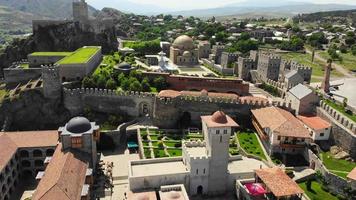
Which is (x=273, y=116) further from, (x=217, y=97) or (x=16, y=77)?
(x=16, y=77)

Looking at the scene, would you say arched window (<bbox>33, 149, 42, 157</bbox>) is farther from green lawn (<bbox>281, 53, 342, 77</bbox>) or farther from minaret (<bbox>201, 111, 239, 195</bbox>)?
green lawn (<bbox>281, 53, 342, 77</bbox>)

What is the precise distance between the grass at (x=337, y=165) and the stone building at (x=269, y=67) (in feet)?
90.8

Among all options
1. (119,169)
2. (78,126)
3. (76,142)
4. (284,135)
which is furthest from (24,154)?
(284,135)

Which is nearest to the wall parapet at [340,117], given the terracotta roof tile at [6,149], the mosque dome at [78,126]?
the mosque dome at [78,126]

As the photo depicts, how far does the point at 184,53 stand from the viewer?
7844cm

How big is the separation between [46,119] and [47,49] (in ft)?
98.5

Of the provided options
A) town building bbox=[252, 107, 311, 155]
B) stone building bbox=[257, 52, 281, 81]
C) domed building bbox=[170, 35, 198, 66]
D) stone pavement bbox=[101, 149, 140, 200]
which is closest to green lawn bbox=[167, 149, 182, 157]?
stone pavement bbox=[101, 149, 140, 200]

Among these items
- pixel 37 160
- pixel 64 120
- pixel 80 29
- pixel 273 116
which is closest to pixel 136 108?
pixel 64 120

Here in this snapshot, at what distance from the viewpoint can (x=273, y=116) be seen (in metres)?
45.5

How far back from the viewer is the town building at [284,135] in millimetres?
41625

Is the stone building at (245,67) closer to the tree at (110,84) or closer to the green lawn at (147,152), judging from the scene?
the tree at (110,84)

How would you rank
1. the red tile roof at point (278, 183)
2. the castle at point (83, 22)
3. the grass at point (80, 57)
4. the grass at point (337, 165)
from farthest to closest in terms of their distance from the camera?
1. the castle at point (83, 22)
2. the grass at point (80, 57)
3. the grass at point (337, 165)
4. the red tile roof at point (278, 183)

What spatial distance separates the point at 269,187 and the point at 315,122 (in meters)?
16.4

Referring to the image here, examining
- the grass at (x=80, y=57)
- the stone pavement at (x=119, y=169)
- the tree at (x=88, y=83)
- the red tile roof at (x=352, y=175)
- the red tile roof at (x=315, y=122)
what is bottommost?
the stone pavement at (x=119, y=169)
